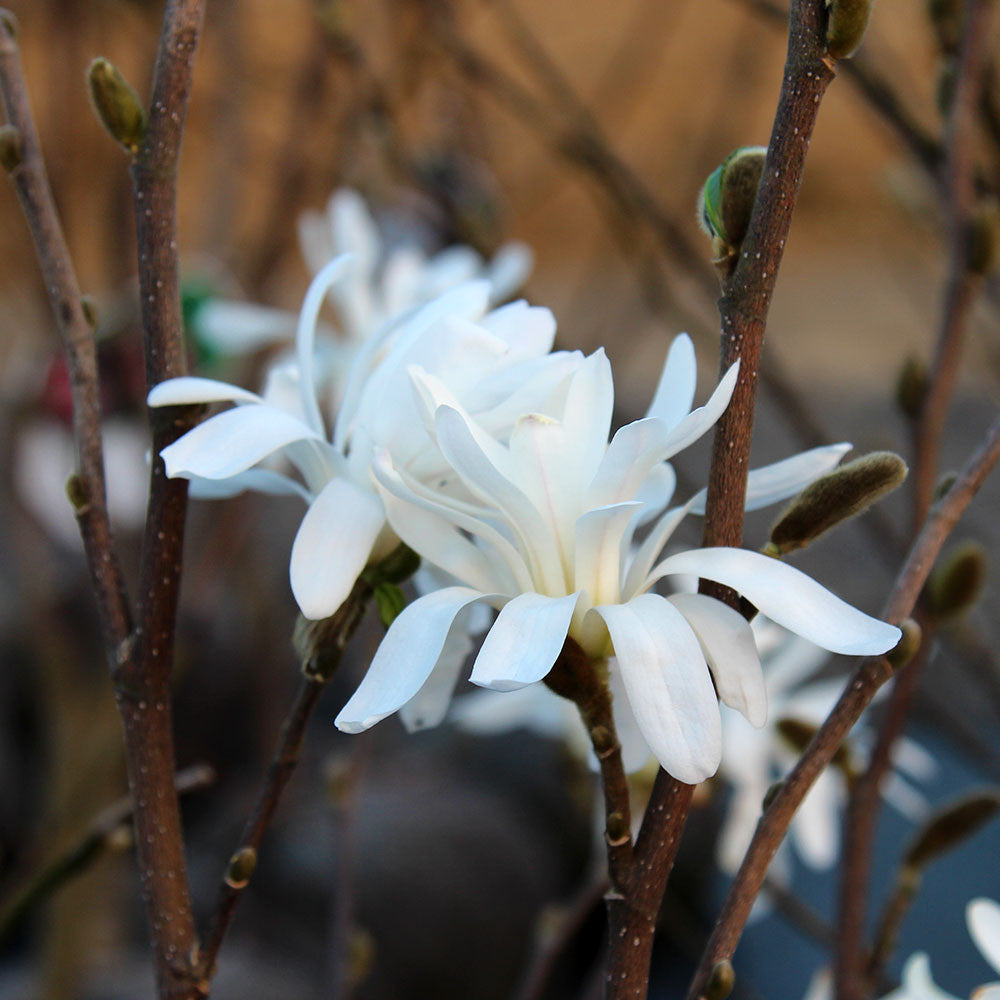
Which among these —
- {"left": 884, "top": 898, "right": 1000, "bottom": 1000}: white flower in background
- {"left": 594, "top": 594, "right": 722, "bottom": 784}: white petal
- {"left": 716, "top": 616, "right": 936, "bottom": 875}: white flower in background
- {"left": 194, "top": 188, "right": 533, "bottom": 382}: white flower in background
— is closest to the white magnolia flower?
{"left": 594, "top": 594, "right": 722, "bottom": 784}: white petal

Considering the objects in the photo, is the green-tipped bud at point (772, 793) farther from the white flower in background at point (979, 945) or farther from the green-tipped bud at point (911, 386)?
the green-tipped bud at point (911, 386)

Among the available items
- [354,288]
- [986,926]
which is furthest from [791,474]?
[354,288]

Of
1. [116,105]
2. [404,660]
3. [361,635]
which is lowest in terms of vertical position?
[361,635]

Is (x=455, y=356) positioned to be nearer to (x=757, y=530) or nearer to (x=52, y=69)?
(x=52, y=69)

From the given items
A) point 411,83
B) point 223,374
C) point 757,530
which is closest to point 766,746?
point 223,374

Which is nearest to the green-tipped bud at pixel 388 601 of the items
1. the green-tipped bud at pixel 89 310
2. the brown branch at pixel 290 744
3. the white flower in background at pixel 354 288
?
the brown branch at pixel 290 744

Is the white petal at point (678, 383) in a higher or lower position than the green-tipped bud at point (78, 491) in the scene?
higher

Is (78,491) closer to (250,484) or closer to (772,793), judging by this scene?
(250,484)
